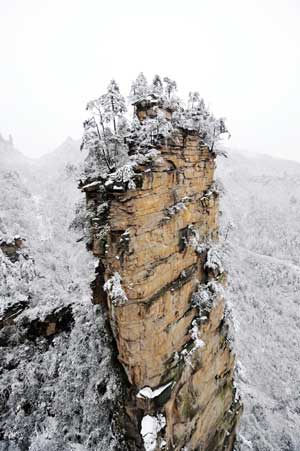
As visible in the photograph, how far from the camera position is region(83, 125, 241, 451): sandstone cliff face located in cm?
719

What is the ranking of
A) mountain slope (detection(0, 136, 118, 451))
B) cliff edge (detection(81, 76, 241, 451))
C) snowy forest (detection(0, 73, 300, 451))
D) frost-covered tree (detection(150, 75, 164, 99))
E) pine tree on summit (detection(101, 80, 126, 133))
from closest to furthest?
cliff edge (detection(81, 76, 241, 451)) < pine tree on summit (detection(101, 80, 126, 133)) < snowy forest (detection(0, 73, 300, 451)) < frost-covered tree (detection(150, 75, 164, 99)) < mountain slope (detection(0, 136, 118, 451))

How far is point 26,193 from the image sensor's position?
4775cm

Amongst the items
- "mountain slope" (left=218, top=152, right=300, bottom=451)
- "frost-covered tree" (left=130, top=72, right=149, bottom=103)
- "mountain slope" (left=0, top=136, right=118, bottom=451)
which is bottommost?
"mountain slope" (left=218, top=152, right=300, bottom=451)

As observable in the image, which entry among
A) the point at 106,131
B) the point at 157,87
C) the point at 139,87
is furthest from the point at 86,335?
the point at 157,87

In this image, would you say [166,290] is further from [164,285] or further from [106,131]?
[106,131]

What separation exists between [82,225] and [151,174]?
3.38m

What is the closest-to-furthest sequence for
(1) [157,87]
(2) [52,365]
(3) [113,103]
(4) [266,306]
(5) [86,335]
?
(3) [113,103]
(1) [157,87]
(2) [52,365]
(5) [86,335]
(4) [266,306]

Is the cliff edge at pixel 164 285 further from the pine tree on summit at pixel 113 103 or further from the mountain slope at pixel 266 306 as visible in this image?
the mountain slope at pixel 266 306

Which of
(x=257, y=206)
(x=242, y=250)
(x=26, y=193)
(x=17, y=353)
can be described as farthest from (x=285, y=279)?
(x=26, y=193)

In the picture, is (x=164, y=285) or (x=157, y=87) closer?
(x=164, y=285)

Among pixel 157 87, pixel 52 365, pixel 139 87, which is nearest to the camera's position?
pixel 139 87

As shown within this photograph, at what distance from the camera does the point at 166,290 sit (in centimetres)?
816

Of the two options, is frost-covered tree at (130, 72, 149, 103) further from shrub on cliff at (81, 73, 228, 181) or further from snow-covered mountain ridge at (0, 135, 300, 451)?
snow-covered mountain ridge at (0, 135, 300, 451)

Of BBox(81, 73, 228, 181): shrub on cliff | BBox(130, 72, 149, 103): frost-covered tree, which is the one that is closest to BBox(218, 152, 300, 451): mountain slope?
BBox(81, 73, 228, 181): shrub on cliff
